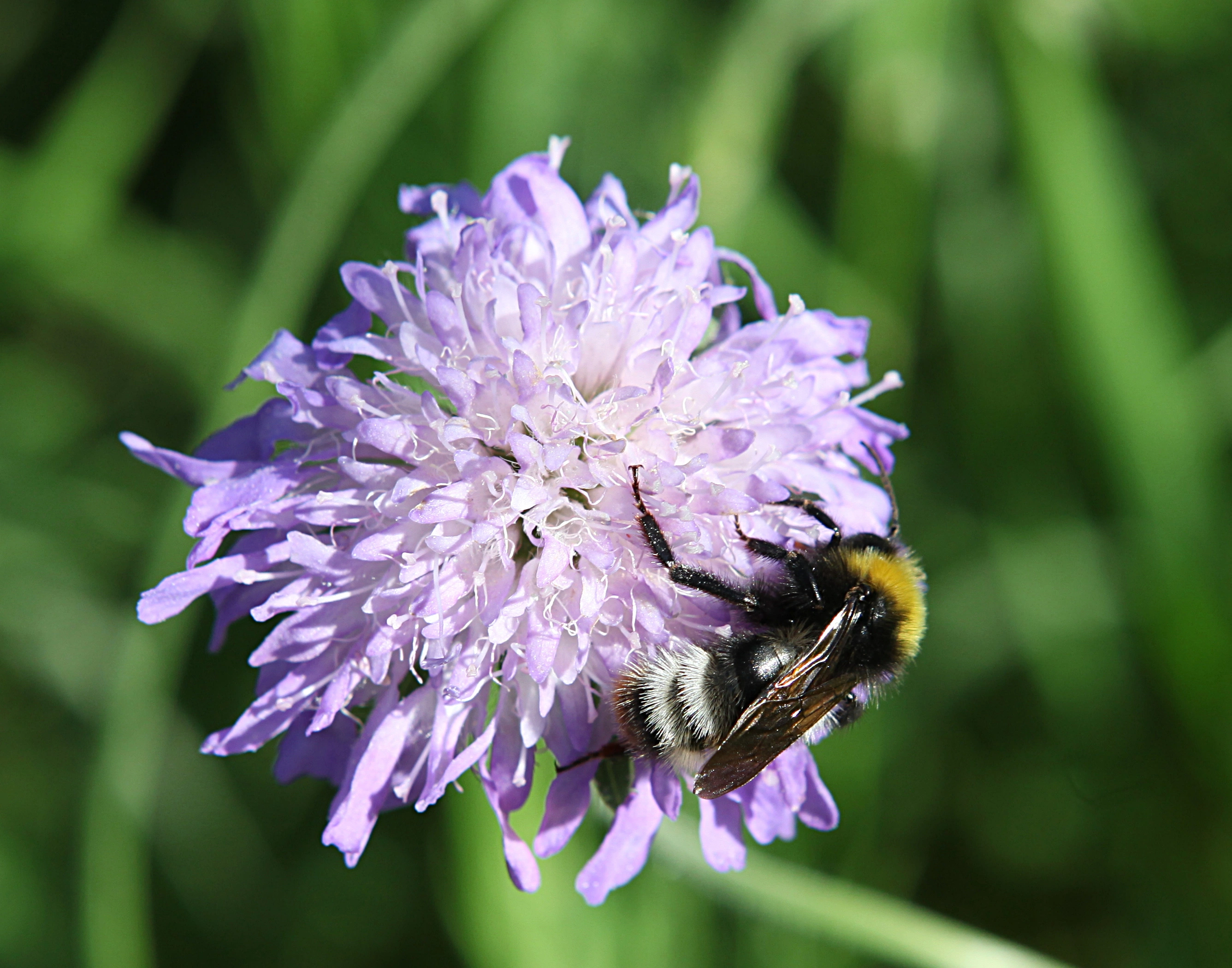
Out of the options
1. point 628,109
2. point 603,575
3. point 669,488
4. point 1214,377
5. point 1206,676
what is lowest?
point 603,575

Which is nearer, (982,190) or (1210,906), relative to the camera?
(1210,906)

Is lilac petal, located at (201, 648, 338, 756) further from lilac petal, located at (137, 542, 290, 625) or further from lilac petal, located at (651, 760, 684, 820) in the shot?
lilac petal, located at (651, 760, 684, 820)

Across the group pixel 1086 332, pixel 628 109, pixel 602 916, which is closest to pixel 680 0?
pixel 628 109

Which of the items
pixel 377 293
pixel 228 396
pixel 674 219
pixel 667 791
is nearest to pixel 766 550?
pixel 667 791

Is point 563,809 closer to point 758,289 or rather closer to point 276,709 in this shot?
point 276,709

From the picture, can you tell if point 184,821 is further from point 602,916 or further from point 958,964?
point 958,964

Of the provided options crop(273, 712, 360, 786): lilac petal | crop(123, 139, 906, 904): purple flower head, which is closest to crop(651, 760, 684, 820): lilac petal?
crop(123, 139, 906, 904): purple flower head

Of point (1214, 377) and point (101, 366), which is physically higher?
point (1214, 377)
